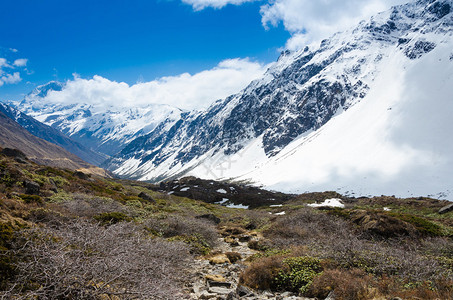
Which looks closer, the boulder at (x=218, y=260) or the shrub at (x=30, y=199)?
the boulder at (x=218, y=260)

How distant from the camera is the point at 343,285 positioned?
675 cm

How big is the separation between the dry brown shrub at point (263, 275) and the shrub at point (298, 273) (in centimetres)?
21

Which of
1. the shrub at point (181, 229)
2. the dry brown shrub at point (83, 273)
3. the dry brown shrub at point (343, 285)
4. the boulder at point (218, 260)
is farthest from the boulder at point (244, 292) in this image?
the shrub at point (181, 229)

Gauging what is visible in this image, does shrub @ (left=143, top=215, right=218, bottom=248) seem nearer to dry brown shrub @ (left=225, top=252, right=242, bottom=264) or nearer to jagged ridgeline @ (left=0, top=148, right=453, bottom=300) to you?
jagged ridgeline @ (left=0, top=148, right=453, bottom=300)

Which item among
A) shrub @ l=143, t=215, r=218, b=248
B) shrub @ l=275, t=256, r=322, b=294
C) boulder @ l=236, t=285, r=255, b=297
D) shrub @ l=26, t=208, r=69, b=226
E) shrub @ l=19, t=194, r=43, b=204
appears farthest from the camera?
shrub @ l=143, t=215, r=218, b=248

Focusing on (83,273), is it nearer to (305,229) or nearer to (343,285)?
(343,285)

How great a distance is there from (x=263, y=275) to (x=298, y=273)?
124 cm

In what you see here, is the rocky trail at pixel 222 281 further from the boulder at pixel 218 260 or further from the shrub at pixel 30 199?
the shrub at pixel 30 199

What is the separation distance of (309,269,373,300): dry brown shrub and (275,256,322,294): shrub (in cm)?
39

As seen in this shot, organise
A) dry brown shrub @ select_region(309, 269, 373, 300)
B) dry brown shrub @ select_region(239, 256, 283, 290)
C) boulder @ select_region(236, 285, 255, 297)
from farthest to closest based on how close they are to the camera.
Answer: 1. dry brown shrub @ select_region(239, 256, 283, 290)
2. boulder @ select_region(236, 285, 255, 297)
3. dry brown shrub @ select_region(309, 269, 373, 300)

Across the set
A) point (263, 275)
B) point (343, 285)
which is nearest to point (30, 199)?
point (263, 275)

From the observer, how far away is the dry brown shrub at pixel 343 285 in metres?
6.46

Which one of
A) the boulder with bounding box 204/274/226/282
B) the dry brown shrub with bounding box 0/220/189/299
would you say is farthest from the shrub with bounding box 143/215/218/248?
the dry brown shrub with bounding box 0/220/189/299

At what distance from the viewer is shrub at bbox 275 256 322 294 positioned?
26.5ft
